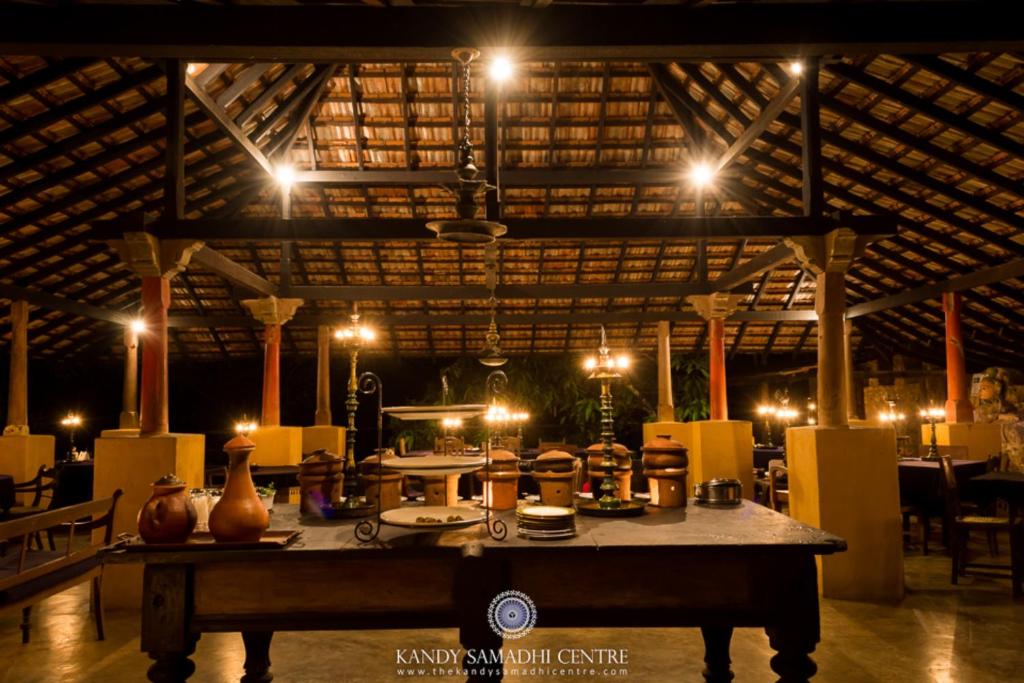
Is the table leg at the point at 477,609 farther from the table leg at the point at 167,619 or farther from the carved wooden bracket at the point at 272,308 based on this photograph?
the carved wooden bracket at the point at 272,308

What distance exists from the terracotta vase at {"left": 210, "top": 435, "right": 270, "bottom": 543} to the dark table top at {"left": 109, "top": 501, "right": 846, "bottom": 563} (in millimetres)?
65

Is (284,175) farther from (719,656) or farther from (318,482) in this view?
(719,656)

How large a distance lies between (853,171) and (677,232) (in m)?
3.96

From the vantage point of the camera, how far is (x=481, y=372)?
14961 millimetres

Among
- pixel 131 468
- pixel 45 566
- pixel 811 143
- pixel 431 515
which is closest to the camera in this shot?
pixel 431 515

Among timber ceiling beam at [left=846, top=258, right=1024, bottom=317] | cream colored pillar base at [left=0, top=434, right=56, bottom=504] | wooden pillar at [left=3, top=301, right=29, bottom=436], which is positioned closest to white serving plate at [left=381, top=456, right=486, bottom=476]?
timber ceiling beam at [left=846, top=258, right=1024, bottom=317]

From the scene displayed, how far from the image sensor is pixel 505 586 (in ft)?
8.01

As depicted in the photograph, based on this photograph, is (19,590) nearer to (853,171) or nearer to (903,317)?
(853,171)

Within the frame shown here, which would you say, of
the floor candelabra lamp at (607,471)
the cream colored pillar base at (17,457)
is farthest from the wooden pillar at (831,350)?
the cream colored pillar base at (17,457)

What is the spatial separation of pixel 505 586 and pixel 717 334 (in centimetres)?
872

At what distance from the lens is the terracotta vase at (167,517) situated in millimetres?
2412

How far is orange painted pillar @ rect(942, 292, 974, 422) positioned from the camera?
10.7m

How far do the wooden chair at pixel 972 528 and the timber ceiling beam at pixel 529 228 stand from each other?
7.60ft

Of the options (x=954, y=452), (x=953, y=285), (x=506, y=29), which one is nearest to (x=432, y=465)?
(x=506, y=29)
